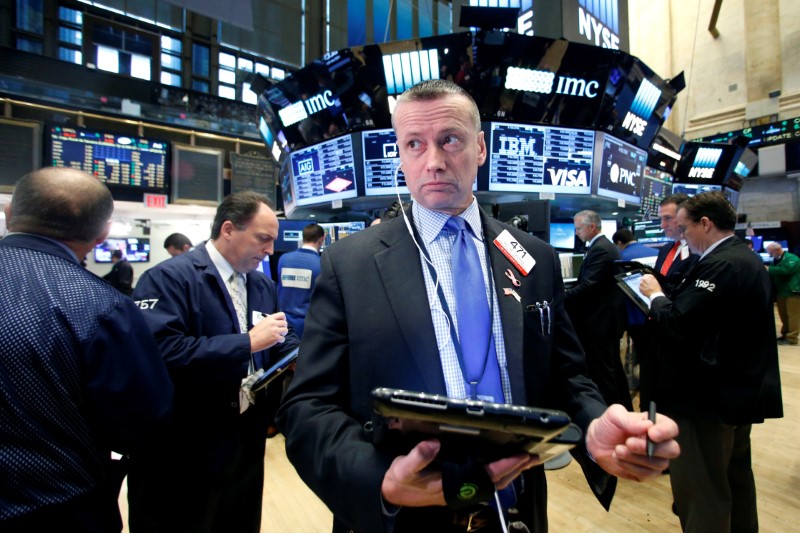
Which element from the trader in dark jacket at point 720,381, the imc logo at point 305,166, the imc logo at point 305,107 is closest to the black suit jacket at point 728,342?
the trader in dark jacket at point 720,381

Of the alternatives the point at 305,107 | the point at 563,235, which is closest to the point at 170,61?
the point at 305,107

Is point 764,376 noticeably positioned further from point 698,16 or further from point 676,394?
point 698,16

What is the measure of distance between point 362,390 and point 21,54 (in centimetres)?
1188

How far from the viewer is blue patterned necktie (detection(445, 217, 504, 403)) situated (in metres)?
0.91

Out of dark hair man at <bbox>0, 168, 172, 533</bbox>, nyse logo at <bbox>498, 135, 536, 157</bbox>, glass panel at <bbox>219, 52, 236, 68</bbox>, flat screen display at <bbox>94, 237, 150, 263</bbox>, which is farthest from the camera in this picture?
glass panel at <bbox>219, 52, 236, 68</bbox>

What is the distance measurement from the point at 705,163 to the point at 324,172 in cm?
856

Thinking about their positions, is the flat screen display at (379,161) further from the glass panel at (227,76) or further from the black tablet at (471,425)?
the glass panel at (227,76)

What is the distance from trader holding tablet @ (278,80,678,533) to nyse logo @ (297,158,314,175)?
16.1 feet

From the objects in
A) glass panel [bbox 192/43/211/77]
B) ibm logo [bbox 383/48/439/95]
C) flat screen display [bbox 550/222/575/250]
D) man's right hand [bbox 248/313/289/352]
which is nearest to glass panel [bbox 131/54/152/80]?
glass panel [bbox 192/43/211/77]

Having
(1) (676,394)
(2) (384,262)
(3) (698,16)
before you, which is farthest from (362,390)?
(3) (698,16)

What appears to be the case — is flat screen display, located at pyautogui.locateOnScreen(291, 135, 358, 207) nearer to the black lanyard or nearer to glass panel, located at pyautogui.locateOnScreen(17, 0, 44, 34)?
the black lanyard

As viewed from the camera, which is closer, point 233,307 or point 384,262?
point 384,262

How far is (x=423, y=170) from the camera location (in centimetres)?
103

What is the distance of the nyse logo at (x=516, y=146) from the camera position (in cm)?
504
